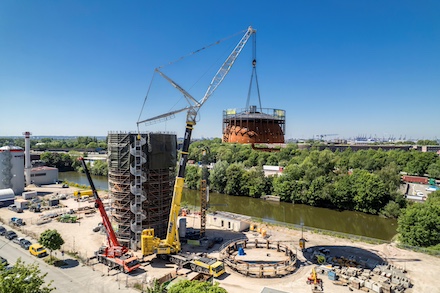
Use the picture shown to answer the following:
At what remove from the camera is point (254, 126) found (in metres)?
19.5

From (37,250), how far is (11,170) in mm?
36396

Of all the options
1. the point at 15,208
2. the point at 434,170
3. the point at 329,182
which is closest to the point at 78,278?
the point at 15,208

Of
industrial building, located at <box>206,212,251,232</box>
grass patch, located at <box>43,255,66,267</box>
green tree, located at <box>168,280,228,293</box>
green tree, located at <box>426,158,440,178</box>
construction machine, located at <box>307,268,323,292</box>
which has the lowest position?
Answer: grass patch, located at <box>43,255,66,267</box>

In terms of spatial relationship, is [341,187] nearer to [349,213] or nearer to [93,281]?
[349,213]

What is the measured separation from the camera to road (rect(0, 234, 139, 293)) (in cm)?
2044

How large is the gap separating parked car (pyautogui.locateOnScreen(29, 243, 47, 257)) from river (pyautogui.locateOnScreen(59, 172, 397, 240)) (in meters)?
18.2

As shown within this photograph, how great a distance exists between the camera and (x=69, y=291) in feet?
65.2

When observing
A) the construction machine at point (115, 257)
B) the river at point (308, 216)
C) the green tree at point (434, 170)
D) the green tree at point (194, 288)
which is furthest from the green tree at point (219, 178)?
the green tree at point (434, 170)

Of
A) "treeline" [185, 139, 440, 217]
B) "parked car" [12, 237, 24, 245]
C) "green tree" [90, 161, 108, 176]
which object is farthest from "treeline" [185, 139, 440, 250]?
"green tree" [90, 161, 108, 176]

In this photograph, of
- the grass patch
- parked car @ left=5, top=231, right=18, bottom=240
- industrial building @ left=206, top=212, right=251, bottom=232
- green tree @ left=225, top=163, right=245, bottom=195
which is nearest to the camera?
the grass patch

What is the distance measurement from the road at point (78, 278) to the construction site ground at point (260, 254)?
21.1 inches

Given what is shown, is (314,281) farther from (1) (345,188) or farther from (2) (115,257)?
(1) (345,188)

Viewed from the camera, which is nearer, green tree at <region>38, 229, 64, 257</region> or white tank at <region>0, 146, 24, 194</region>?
green tree at <region>38, 229, 64, 257</region>

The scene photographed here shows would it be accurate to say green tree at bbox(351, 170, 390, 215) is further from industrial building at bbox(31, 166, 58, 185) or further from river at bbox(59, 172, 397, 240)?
industrial building at bbox(31, 166, 58, 185)
